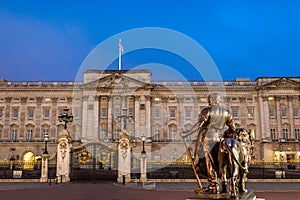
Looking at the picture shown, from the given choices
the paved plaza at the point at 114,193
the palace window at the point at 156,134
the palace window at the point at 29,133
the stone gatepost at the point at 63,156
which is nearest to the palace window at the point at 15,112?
the palace window at the point at 29,133

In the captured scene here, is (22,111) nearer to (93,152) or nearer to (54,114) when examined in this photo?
(54,114)

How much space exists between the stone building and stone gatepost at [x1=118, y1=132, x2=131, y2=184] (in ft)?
111

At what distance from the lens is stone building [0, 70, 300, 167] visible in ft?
202

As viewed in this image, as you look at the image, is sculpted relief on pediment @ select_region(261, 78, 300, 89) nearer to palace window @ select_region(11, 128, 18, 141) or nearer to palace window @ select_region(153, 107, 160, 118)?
palace window @ select_region(153, 107, 160, 118)

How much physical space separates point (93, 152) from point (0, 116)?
4443 cm

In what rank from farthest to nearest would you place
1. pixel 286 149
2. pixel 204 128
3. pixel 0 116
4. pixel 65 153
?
pixel 0 116 → pixel 286 149 → pixel 65 153 → pixel 204 128

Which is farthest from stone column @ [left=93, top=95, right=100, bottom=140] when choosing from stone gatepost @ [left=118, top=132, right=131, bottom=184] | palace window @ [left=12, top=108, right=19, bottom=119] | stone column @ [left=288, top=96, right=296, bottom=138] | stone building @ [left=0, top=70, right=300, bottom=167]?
stone column @ [left=288, top=96, right=296, bottom=138]

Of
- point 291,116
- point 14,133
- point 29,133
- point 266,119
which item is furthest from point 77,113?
point 291,116

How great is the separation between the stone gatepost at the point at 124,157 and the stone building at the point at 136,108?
33966 mm

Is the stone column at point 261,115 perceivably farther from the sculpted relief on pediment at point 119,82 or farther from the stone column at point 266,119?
the sculpted relief on pediment at point 119,82

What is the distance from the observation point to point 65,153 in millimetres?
26500

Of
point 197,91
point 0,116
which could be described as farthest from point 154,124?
point 0,116

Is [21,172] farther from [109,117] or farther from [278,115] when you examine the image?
[278,115]

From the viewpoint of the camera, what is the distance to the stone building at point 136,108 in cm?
6172
